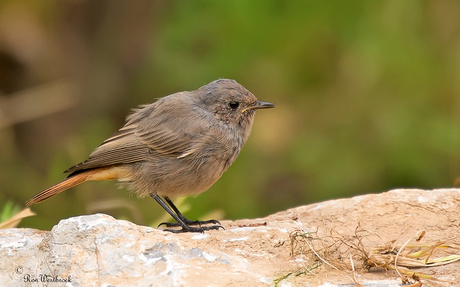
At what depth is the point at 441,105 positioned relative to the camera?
8.00m

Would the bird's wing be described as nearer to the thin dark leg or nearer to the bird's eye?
the bird's eye

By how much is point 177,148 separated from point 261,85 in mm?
3365

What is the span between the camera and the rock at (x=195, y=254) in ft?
11.0

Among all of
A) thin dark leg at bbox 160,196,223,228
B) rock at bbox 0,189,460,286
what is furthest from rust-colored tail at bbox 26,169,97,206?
rock at bbox 0,189,460,286

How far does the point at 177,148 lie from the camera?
545cm

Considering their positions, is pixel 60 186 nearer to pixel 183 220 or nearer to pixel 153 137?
pixel 153 137

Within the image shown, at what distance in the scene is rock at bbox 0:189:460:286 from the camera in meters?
3.36

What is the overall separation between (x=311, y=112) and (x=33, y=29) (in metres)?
4.43

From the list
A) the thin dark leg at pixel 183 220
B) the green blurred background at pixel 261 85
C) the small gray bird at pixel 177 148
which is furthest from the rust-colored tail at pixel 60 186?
the green blurred background at pixel 261 85

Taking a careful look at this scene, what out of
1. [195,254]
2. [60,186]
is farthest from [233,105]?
[195,254]

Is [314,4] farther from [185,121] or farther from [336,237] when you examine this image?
[336,237]

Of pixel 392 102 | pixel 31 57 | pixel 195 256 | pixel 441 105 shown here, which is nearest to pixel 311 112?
pixel 392 102

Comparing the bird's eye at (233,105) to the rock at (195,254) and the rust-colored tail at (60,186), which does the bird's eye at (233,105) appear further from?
the rock at (195,254)

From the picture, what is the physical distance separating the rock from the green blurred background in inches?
107
